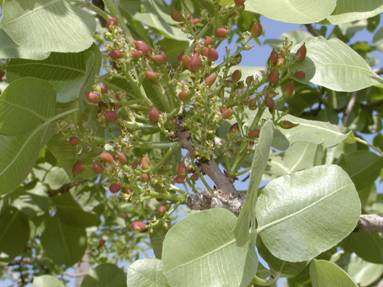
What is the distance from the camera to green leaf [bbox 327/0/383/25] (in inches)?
64.5

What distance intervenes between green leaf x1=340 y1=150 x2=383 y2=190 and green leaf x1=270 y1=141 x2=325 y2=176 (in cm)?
9

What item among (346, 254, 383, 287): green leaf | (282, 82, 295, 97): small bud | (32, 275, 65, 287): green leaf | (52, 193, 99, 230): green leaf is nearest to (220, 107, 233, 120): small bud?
(282, 82, 295, 97): small bud

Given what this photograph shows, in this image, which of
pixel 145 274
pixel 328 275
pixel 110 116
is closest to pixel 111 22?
pixel 110 116

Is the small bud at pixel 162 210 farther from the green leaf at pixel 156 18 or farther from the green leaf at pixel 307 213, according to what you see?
the green leaf at pixel 156 18

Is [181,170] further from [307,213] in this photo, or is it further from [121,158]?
[307,213]

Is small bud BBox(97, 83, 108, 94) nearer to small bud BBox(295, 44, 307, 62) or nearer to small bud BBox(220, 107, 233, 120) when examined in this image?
small bud BBox(220, 107, 233, 120)

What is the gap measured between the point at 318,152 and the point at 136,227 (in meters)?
0.83

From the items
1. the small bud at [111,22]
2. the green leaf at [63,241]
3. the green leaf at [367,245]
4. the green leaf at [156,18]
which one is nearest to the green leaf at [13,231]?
the green leaf at [63,241]

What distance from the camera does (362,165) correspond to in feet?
7.19

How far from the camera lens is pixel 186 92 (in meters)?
1.51

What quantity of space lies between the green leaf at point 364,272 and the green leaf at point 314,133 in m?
1.04

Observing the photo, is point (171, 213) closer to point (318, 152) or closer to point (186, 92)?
point (186, 92)

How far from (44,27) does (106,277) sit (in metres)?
0.77

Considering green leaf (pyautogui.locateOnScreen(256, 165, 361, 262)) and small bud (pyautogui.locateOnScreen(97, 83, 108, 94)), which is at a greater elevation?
small bud (pyautogui.locateOnScreen(97, 83, 108, 94))
